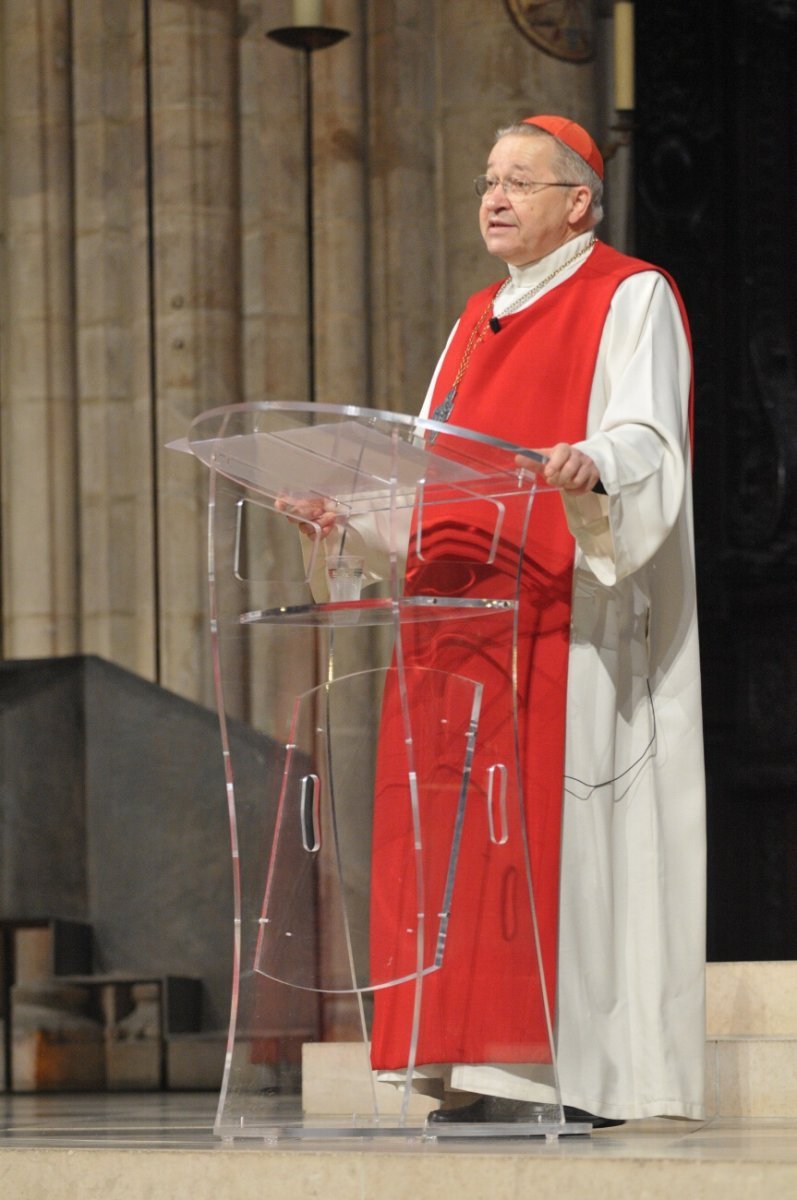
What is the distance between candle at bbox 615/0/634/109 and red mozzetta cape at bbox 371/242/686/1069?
3.19 m

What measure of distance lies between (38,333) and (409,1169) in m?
5.95

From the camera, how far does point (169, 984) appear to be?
7230 millimetres

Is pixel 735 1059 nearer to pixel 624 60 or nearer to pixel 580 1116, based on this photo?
pixel 580 1116

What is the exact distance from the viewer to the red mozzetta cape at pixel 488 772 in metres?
3.41

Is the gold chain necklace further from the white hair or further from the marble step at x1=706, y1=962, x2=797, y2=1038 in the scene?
the marble step at x1=706, y1=962, x2=797, y2=1038

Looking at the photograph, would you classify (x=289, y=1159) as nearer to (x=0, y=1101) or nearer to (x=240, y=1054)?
(x=240, y=1054)

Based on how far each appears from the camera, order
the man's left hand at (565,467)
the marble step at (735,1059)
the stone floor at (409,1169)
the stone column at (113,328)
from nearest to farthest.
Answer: the stone floor at (409,1169) < the man's left hand at (565,467) < the marble step at (735,1059) < the stone column at (113,328)

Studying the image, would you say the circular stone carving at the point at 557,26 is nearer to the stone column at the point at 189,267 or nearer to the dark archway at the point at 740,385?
the dark archway at the point at 740,385

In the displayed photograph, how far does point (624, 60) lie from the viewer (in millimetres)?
6914

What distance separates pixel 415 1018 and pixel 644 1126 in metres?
0.75

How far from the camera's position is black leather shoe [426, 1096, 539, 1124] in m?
3.40

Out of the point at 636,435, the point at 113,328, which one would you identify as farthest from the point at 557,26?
the point at 636,435

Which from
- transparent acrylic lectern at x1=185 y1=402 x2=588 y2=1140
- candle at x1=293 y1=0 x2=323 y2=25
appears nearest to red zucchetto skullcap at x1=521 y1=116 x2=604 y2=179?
transparent acrylic lectern at x1=185 y1=402 x2=588 y2=1140

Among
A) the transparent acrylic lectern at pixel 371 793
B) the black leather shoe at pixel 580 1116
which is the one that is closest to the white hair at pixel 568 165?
the transparent acrylic lectern at pixel 371 793
